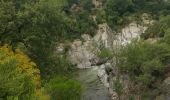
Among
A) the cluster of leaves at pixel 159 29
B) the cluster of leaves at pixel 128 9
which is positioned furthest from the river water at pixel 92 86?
the cluster of leaves at pixel 128 9

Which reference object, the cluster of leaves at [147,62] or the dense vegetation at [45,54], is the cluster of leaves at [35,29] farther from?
the cluster of leaves at [147,62]

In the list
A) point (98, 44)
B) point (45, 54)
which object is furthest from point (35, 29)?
point (98, 44)

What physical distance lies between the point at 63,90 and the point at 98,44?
133 feet

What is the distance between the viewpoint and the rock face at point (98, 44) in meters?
64.6

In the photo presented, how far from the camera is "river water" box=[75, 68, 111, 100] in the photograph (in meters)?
46.4

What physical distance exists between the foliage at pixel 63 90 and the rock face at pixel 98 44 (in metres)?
30.0

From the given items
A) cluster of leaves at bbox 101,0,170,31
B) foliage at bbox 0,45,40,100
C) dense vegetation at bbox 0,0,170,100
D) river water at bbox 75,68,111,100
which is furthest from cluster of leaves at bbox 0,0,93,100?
cluster of leaves at bbox 101,0,170,31

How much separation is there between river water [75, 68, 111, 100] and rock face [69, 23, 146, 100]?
177 centimetres

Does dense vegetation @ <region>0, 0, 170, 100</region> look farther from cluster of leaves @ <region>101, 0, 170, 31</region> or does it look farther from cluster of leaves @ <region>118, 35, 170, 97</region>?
cluster of leaves @ <region>101, 0, 170, 31</region>

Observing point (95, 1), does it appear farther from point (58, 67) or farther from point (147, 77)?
point (58, 67)

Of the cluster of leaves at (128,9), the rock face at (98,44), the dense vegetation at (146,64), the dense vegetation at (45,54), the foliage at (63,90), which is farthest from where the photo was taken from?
the cluster of leaves at (128,9)

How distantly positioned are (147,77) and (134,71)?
3571mm

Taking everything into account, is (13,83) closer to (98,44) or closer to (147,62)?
(147,62)

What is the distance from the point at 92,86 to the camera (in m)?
50.6
